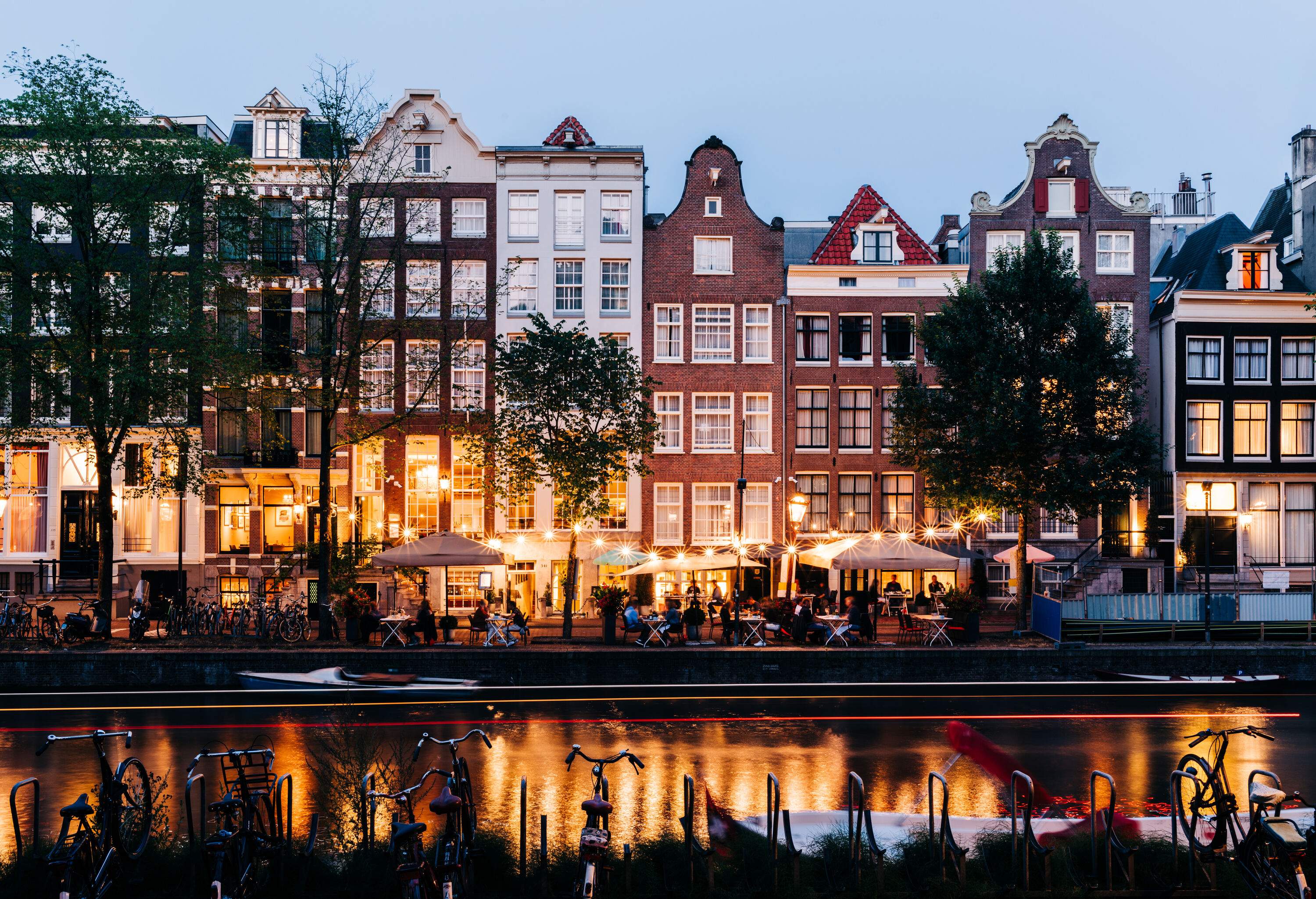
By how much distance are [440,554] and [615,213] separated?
1727cm

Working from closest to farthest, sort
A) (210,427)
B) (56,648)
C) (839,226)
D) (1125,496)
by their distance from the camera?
(56,648) → (1125,496) → (210,427) → (839,226)

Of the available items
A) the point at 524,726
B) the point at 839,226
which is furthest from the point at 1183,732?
the point at 839,226

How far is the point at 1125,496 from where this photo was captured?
94.4ft

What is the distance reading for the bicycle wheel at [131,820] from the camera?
1061cm

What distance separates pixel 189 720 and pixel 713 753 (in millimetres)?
11049

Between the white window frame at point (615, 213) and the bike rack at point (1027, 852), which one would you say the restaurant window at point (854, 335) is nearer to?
the white window frame at point (615, 213)

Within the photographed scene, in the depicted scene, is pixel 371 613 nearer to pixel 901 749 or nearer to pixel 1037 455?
pixel 901 749

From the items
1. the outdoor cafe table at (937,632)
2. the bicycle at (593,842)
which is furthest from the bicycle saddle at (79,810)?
the outdoor cafe table at (937,632)

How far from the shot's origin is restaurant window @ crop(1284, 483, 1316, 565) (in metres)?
38.6

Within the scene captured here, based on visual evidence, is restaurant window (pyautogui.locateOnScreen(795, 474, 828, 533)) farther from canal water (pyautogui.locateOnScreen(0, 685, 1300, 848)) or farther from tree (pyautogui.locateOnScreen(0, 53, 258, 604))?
tree (pyautogui.locateOnScreen(0, 53, 258, 604))

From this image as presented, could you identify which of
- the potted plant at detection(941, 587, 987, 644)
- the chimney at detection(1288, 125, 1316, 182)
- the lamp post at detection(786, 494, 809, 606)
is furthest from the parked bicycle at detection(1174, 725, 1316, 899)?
the chimney at detection(1288, 125, 1316, 182)

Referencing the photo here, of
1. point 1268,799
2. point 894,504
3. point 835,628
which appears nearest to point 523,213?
point 894,504

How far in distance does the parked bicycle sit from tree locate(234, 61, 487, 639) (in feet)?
70.3

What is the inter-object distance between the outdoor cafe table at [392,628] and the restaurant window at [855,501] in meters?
18.2
